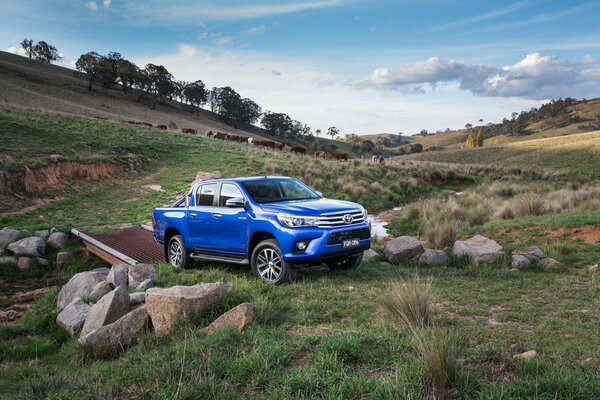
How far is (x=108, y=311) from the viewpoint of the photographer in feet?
23.6

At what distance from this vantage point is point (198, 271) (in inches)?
380

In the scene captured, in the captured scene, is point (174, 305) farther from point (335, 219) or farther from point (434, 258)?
point (434, 258)

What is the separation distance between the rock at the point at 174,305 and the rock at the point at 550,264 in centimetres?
696

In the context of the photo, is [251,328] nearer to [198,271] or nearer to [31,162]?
[198,271]

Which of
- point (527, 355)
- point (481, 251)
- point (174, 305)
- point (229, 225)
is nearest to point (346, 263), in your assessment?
point (229, 225)

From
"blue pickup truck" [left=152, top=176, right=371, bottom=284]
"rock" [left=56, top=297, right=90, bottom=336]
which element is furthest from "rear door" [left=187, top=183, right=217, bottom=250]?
"rock" [left=56, top=297, right=90, bottom=336]

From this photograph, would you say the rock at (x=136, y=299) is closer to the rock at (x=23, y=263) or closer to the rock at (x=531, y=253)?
the rock at (x=23, y=263)

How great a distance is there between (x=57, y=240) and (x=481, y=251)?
1194cm

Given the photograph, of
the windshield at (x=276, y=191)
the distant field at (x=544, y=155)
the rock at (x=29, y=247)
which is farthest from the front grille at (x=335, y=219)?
the distant field at (x=544, y=155)

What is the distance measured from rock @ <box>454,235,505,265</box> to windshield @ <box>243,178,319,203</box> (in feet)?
11.9

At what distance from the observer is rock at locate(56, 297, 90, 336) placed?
7906mm

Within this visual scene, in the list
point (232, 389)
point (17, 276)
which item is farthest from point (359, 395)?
point (17, 276)

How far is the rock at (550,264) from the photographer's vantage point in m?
9.57

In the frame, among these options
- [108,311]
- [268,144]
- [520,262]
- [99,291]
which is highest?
[268,144]
